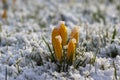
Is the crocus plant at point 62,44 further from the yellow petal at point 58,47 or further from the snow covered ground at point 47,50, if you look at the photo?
the snow covered ground at point 47,50

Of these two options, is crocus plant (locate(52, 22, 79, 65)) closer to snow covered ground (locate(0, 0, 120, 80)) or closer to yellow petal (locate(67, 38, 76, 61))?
yellow petal (locate(67, 38, 76, 61))

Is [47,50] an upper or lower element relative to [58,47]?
lower

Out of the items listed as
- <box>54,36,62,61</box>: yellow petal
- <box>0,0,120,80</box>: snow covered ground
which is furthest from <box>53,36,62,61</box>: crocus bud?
<box>0,0,120,80</box>: snow covered ground

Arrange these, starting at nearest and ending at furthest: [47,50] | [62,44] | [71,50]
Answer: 1. [71,50]
2. [62,44]
3. [47,50]

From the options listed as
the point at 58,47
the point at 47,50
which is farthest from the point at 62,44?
the point at 47,50

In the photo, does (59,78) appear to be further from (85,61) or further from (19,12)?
(19,12)

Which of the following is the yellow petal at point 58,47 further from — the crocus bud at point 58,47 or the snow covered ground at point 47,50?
the snow covered ground at point 47,50

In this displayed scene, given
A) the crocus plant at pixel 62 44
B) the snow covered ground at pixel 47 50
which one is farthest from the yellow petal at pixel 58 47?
the snow covered ground at pixel 47 50

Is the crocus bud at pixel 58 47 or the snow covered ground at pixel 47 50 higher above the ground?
the crocus bud at pixel 58 47

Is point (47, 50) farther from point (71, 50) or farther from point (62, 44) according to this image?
point (71, 50)

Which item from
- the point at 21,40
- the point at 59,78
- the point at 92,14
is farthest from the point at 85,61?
the point at 92,14

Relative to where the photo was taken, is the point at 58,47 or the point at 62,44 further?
the point at 62,44
